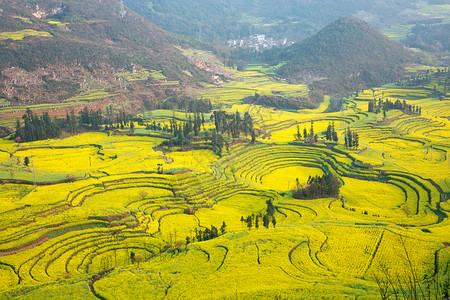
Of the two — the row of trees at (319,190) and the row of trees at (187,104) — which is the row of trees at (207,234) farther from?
the row of trees at (187,104)

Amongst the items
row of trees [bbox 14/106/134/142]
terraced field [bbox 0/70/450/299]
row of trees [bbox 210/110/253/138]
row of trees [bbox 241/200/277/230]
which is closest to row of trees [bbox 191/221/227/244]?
terraced field [bbox 0/70/450/299]

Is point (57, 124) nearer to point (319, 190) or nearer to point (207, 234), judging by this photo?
point (207, 234)

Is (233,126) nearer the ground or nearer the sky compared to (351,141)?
nearer the sky

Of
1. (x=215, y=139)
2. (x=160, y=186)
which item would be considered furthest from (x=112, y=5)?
(x=160, y=186)

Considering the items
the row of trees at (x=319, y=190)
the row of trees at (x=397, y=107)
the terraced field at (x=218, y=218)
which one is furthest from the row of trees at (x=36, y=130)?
the row of trees at (x=397, y=107)

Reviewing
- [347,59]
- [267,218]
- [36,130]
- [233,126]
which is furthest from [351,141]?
[347,59]
